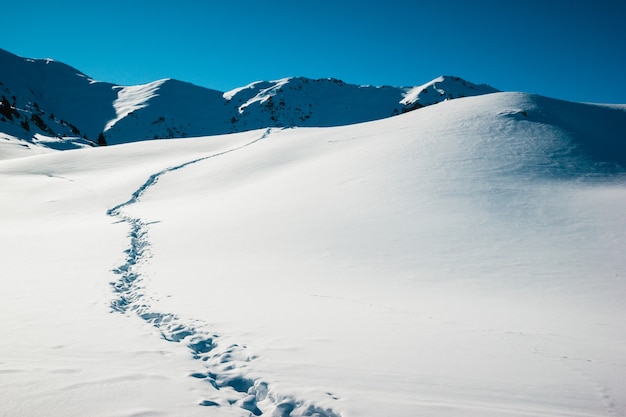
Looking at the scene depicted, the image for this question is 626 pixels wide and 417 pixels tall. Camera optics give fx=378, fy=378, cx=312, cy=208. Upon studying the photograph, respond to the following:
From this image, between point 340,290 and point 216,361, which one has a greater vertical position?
point 340,290

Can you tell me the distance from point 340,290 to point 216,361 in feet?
14.1

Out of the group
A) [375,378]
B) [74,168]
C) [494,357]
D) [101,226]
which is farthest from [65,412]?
[74,168]

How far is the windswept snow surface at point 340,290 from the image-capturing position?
4.80 m

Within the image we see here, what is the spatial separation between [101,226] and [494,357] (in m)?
17.2

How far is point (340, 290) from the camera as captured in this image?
9438 millimetres

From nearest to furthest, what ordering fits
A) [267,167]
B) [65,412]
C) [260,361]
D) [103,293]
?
[65,412]
[260,361]
[103,293]
[267,167]

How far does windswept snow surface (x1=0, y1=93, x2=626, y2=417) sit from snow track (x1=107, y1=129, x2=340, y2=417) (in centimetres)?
3

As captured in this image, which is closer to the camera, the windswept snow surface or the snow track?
the snow track

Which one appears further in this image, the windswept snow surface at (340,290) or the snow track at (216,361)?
the windswept snow surface at (340,290)

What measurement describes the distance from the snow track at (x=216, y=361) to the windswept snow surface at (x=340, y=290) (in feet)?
0.11

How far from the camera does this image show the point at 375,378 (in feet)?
16.8

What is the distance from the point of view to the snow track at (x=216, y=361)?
15.1 ft

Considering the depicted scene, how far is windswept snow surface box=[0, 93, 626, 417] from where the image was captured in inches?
189

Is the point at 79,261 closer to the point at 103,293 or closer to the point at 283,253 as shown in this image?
the point at 103,293
